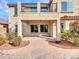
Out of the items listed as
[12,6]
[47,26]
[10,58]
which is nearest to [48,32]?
[47,26]

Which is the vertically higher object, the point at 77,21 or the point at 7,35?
the point at 77,21

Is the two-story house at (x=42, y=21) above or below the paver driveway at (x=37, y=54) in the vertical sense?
above

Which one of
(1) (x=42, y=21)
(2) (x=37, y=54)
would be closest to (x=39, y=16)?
(1) (x=42, y=21)

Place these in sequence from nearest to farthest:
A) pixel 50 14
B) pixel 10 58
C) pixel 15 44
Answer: pixel 10 58 < pixel 15 44 < pixel 50 14

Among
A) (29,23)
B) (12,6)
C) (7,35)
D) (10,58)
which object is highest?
(12,6)

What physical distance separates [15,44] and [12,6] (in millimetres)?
15362

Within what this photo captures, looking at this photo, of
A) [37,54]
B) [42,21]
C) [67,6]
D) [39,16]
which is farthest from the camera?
[42,21]

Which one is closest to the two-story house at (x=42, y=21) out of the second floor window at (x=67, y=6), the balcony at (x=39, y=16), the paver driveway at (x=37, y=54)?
the second floor window at (x=67, y=6)

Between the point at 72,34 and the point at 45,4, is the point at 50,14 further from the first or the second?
the point at 45,4

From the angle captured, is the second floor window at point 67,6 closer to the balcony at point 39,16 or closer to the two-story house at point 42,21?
the two-story house at point 42,21

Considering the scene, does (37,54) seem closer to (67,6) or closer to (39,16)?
(39,16)

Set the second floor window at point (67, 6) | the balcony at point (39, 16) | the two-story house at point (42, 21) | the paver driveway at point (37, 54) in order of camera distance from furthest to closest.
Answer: the second floor window at point (67, 6) < the two-story house at point (42, 21) < the balcony at point (39, 16) < the paver driveway at point (37, 54)

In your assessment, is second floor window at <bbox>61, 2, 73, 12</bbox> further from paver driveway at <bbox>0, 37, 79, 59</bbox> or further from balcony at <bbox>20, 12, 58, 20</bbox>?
paver driveway at <bbox>0, 37, 79, 59</bbox>

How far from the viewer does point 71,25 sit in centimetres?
2983
